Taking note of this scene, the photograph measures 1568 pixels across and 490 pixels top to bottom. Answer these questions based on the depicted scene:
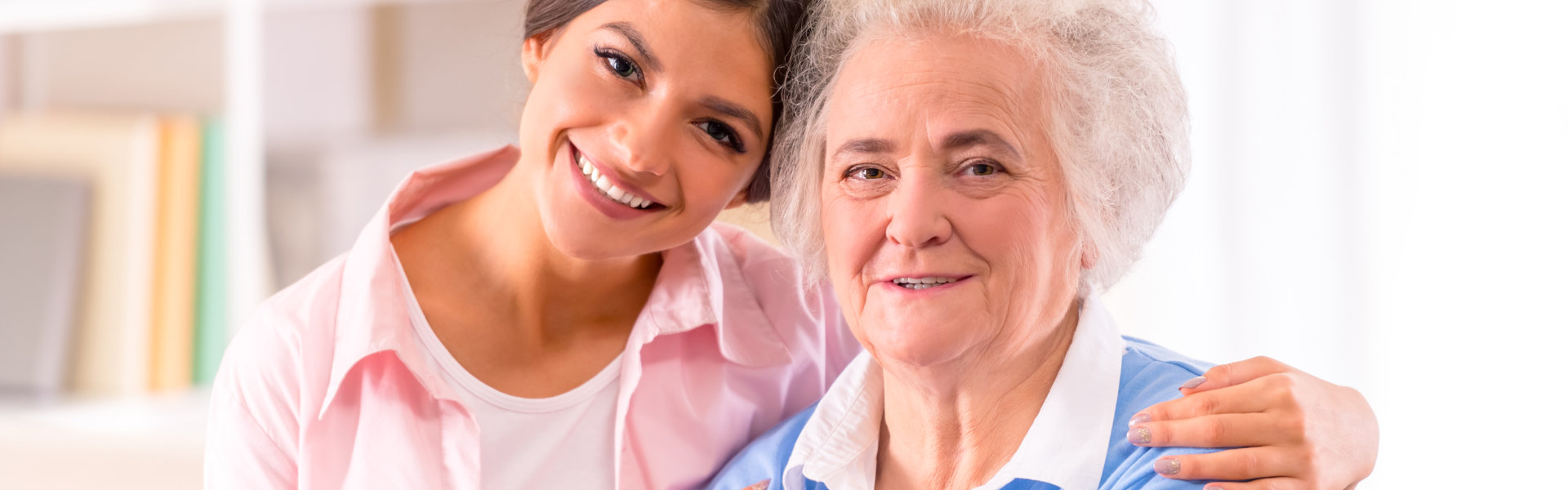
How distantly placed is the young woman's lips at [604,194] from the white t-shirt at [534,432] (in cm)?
29

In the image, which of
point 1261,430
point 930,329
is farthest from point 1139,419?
point 930,329

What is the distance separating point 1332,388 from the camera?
1.31 m

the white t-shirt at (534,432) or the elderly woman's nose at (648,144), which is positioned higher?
the elderly woman's nose at (648,144)

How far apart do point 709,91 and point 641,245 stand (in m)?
→ 0.24

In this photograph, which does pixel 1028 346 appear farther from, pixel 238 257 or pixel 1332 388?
pixel 238 257

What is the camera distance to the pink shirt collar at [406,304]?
151cm

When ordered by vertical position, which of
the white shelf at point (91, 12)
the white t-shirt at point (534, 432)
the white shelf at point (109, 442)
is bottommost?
the white shelf at point (109, 442)

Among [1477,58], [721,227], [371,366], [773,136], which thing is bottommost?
[371,366]

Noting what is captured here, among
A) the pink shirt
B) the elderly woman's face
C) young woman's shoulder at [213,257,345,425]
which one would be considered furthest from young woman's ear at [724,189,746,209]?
young woman's shoulder at [213,257,345,425]

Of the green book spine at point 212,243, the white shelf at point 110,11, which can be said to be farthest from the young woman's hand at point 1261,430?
the green book spine at point 212,243

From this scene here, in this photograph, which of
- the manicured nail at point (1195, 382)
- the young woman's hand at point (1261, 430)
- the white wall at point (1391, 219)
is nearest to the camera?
the young woman's hand at point (1261, 430)

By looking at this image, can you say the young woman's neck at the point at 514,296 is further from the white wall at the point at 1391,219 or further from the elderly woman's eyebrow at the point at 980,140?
the white wall at the point at 1391,219

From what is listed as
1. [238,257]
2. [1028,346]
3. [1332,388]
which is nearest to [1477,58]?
[1332,388]

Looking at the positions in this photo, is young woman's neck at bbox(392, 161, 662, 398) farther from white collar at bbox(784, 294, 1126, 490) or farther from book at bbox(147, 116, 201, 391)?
book at bbox(147, 116, 201, 391)
